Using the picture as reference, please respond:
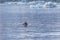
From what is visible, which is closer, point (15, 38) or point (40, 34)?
point (15, 38)

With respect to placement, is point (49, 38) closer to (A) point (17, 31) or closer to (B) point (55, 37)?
(B) point (55, 37)

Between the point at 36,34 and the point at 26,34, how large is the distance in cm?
9

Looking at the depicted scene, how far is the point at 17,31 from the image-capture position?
2.44 meters

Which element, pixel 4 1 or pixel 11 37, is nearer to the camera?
pixel 11 37

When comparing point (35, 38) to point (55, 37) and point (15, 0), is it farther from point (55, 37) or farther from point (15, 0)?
point (15, 0)

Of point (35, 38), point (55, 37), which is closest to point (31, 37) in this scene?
point (35, 38)

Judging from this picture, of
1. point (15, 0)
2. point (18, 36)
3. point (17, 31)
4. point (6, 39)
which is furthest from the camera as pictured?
point (15, 0)

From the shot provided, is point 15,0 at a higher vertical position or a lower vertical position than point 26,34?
lower

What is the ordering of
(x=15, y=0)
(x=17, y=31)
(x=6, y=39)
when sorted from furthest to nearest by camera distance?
(x=15, y=0) < (x=17, y=31) < (x=6, y=39)

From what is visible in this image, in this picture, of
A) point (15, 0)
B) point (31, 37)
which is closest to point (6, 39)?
point (31, 37)

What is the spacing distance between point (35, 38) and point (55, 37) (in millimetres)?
166

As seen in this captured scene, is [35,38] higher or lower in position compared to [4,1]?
higher

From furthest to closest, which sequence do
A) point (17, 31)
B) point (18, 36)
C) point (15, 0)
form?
point (15, 0)
point (17, 31)
point (18, 36)

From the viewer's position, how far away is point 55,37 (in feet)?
6.93
